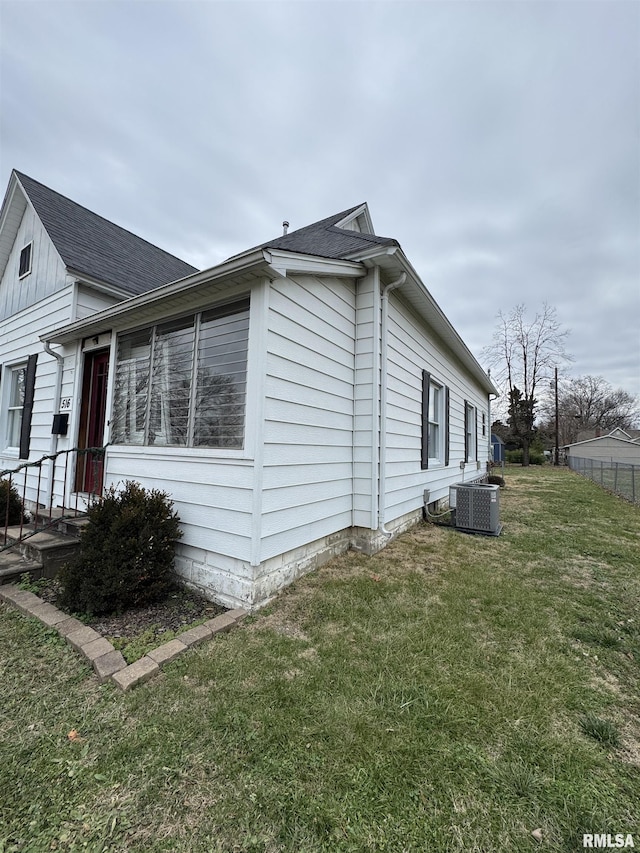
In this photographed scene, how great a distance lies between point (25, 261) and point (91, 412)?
13.6ft

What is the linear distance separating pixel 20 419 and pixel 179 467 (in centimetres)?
520

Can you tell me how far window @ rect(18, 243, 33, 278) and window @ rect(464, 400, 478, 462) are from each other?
1030cm

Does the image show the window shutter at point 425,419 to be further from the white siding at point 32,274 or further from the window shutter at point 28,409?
the window shutter at point 28,409

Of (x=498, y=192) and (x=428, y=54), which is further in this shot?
(x=498, y=192)

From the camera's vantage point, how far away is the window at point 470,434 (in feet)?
32.4

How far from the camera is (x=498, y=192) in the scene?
382 inches

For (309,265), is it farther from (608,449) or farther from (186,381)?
(608,449)

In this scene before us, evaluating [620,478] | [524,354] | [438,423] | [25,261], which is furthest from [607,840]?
[524,354]

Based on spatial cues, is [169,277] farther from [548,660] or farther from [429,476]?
[548,660]

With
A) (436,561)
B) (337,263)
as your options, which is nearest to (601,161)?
(337,263)

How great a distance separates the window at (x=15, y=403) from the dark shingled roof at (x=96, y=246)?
7.86 feet

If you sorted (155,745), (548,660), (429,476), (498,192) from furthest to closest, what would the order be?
(498,192), (429,476), (548,660), (155,745)

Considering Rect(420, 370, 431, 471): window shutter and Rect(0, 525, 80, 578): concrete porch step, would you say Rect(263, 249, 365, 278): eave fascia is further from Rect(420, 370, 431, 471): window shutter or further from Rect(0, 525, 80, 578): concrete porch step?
Rect(0, 525, 80, 578): concrete porch step

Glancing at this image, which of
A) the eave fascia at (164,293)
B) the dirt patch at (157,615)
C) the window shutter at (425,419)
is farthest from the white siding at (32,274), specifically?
the window shutter at (425,419)
